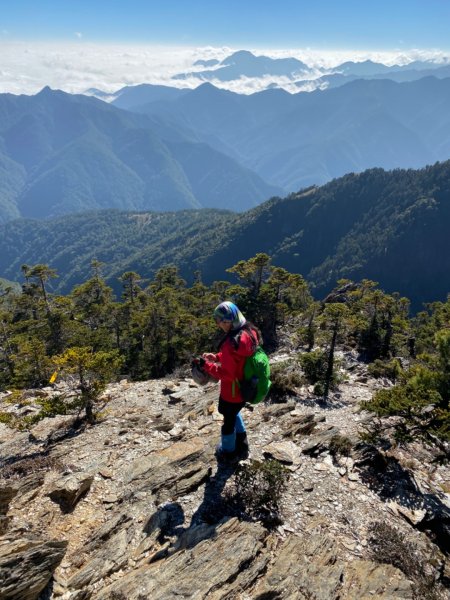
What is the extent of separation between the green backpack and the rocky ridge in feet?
8.28

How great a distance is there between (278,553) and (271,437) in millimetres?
5084

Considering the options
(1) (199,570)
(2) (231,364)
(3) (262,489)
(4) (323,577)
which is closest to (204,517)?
(3) (262,489)

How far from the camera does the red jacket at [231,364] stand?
8969 millimetres

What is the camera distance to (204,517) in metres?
8.99

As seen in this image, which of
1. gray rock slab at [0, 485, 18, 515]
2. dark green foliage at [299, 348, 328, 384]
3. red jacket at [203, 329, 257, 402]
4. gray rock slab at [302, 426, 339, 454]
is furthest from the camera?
dark green foliage at [299, 348, 328, 384]

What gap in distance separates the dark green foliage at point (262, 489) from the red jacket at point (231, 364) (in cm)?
166

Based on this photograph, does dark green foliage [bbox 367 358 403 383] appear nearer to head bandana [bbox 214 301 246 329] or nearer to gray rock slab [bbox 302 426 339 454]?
gray rock slab [bbox 302 426 339 454]

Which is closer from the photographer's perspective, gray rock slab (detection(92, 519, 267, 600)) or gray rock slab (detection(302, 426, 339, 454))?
gray rock slab (detection(92, 519, 267, 600))

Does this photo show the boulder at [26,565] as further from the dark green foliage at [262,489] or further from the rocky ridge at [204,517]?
the dark green foliage at [262,489]

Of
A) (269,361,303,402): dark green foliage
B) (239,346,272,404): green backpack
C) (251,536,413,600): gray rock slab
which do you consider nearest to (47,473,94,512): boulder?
(239,346,272,404): green backpack

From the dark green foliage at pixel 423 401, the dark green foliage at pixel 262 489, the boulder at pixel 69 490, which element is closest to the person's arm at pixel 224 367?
the dark green foliage at pixel 262 489

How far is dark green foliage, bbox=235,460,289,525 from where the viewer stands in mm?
9023

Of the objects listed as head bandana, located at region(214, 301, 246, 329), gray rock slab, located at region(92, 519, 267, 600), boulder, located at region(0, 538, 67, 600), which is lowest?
gray rock slab, located at region(92, 519, 267, 600)

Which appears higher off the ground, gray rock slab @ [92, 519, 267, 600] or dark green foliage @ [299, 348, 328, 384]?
gray rock slab @ [92, 519, 267, 600]
